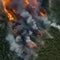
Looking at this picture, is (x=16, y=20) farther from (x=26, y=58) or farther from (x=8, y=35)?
(x=26, y=58)

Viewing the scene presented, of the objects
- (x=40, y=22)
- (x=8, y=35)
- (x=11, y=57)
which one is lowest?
(x=11, y=57)

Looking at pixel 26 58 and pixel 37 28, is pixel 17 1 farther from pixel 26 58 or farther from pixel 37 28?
pixel 26 58

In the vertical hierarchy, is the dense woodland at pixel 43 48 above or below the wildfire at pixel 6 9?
below

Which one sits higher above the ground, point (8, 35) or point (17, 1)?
point (17, 1)

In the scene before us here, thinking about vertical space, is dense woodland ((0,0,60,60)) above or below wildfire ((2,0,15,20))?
below

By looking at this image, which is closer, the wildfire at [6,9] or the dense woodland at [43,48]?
the dense woodland at [43,48]

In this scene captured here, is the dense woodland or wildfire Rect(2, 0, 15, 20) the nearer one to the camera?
the dense woodland

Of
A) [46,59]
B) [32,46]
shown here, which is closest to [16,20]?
[32,46]

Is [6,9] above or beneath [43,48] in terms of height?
above

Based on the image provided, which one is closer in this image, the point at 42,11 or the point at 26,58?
the point at 26,58

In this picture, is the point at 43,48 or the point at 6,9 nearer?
the point at 43,48
